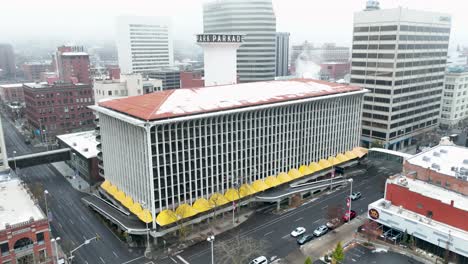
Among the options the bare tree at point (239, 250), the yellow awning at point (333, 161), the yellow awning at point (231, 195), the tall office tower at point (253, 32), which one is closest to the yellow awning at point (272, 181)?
the yellow awning at point (231, 195)

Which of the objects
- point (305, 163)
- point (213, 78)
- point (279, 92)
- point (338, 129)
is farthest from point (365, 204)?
point (213, 78)

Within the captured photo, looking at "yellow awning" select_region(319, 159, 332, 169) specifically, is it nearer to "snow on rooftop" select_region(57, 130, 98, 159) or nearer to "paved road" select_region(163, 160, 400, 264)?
"paved road" select_region(163, 160, 400, 264)

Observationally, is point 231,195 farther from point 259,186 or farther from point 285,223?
point 285,223

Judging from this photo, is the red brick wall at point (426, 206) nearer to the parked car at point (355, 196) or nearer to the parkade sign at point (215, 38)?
the parked car at point (355, 196)

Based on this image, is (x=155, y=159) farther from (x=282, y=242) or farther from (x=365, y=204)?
(x=365, y=204)

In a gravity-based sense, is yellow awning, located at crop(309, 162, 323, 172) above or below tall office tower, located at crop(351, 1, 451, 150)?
below

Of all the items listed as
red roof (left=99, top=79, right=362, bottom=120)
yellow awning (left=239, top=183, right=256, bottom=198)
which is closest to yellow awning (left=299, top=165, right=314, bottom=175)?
yellow awning (left=239, top=183, right=256, bottom=198)
